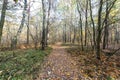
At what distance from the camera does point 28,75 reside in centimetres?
751

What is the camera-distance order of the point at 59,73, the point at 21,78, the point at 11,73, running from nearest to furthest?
the point at 21,78
the point at 11,73
the point at 59,73

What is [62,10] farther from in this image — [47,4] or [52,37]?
[47,4]

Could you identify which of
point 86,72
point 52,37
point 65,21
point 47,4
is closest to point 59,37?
point 52,37

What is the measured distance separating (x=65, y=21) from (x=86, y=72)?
36.0 metres

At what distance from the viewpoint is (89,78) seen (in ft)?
27.0

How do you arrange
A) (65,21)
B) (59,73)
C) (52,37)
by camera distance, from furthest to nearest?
1. (52,37)
2. (65,21)
3. (59,73)

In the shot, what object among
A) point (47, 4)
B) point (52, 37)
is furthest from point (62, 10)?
point (47, 4)

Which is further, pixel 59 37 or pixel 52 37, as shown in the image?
pixel 59 37

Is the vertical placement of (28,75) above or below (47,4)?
below

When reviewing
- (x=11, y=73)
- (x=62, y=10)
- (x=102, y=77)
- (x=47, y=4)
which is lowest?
(x=102, y=77)

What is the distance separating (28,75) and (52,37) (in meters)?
42.7

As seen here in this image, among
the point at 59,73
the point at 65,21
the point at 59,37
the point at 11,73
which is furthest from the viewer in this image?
the point at 59,37

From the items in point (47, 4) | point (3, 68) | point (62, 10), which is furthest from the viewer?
point (62, 10)

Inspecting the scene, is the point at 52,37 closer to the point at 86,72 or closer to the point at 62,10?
the point at 62,10
